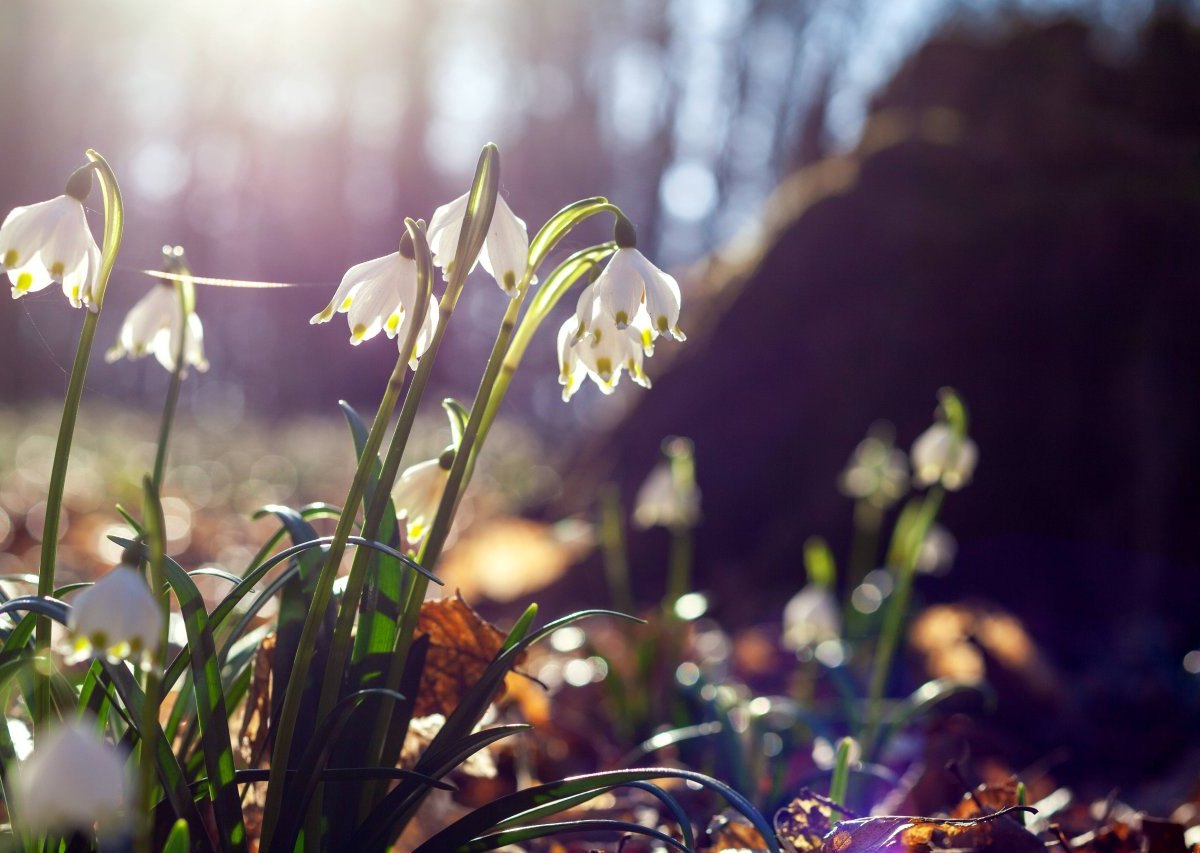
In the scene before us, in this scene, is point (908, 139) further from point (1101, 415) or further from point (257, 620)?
point (257, 620)

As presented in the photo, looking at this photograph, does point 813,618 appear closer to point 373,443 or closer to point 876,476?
point 876,476

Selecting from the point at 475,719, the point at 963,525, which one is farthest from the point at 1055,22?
the point at 475,719

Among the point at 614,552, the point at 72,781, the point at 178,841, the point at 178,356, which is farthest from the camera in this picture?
the point at 614,552

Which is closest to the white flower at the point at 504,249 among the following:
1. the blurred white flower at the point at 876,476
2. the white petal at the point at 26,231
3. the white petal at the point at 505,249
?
the white petal at the point at 505,249

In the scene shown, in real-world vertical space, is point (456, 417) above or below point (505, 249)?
below

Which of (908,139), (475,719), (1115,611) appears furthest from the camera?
(908,139)

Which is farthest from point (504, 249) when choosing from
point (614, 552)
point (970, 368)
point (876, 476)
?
point (970, 368)
